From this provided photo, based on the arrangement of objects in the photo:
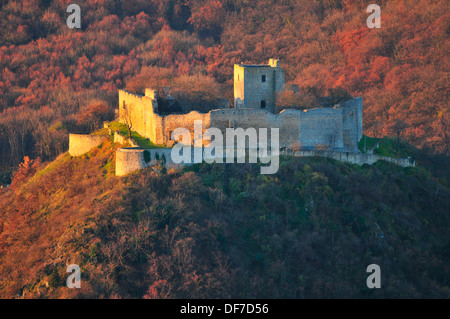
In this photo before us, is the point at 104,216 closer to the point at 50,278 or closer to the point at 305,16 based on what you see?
the point at 50,278

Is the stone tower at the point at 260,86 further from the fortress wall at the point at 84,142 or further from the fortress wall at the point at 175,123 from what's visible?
the fortress wall at the point at 84,142

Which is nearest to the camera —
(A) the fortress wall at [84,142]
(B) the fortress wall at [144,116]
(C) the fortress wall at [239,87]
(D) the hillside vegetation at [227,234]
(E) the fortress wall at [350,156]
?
(D) the hillside vegetation at [227,234]

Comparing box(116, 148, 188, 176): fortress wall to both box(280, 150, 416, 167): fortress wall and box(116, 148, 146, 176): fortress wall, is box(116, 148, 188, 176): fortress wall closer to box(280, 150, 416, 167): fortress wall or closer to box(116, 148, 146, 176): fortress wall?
box(116, 148, 146, 176): fortress wall

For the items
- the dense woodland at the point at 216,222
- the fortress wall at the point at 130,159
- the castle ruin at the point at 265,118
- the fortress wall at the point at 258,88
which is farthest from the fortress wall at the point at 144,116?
the fortress wall at the point at 258,88

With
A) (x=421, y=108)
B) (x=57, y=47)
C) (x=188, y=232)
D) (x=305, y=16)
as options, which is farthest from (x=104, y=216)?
(x=305, y=16)

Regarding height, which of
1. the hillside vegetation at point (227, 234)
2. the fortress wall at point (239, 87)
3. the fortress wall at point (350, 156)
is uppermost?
the fortress wall at point (239, 87)

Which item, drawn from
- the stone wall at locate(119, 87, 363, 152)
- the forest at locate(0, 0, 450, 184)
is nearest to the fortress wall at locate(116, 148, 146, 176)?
the stone wall at locate(119, 87, 363, 152)
